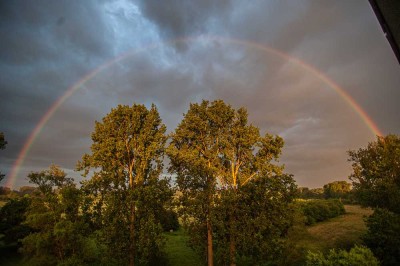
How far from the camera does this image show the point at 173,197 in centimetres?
2920

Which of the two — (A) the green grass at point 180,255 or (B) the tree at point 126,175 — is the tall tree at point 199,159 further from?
(A) the green grass at point 180,255

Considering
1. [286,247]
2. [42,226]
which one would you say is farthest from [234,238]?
[42,226]

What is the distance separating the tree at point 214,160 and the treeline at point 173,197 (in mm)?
112

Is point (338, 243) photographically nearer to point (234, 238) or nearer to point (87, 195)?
point (234, 238)

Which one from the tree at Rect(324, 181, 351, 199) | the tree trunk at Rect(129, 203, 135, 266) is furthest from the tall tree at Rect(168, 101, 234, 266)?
the tree at Rect(324, 181, 351, 199)

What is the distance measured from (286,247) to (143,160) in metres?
17.3

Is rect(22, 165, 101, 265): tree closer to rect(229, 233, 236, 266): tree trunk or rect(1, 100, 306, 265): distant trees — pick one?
rect(1, 100, 306, 265): distant trees

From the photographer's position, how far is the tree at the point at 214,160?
27.6m

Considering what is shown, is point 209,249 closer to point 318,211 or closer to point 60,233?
point 60,233

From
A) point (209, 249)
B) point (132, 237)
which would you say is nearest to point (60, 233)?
point (132, 237)

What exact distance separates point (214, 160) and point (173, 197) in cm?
619

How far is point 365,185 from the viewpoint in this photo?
A: 2167 inches

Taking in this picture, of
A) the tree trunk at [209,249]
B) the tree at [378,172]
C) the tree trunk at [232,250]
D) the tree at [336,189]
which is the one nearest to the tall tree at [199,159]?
the tree trunk at [209,249]

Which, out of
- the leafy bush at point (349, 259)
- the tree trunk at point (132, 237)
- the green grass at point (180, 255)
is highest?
the tree trunk at point (132, 237)
